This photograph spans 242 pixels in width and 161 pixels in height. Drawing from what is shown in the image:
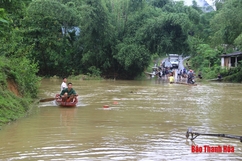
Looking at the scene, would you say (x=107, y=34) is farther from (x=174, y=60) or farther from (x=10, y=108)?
(x=10, y=108)

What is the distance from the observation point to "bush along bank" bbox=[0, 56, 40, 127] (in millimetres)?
11805

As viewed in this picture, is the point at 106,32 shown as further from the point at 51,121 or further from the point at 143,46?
the point at 51,121

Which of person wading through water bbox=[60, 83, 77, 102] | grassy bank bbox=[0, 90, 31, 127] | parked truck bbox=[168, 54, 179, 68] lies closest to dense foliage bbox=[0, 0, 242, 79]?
parked truck bbox=[168, 54, 179, 68]

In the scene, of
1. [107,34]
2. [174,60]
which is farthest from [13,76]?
[174,60]

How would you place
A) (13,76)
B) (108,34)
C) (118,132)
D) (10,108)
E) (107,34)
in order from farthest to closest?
(108,34) < (107,34) < (13,76) < (10,108) < (118,132)

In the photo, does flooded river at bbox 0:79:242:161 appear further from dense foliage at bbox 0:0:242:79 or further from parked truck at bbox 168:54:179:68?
parked truck at bbox 168:54:179:68

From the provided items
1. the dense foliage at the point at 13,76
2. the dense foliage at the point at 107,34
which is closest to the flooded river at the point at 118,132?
the dense foliage at the point at 13,76

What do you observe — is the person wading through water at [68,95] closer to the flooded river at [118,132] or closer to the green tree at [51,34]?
the flooded river at [118,132]

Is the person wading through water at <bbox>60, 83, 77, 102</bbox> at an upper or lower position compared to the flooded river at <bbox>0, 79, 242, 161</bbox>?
upper

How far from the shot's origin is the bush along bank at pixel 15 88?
11.8m

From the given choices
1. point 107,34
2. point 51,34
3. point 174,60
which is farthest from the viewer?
point 174,60

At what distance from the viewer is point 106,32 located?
40125mm

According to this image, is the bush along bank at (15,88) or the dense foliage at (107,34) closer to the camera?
the bush along bank at (15,88)

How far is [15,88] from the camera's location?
15.5m
